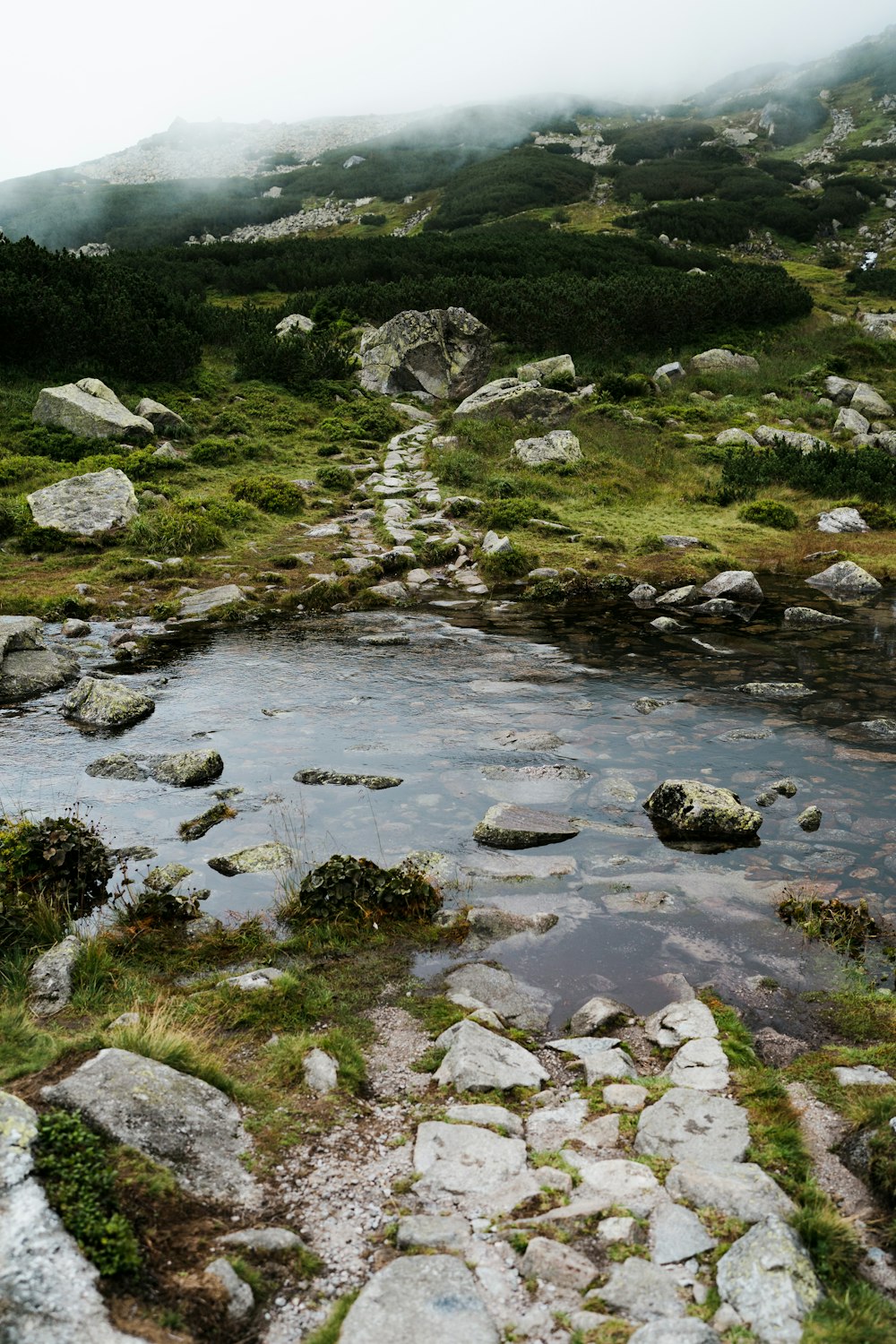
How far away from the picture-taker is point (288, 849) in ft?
27.3

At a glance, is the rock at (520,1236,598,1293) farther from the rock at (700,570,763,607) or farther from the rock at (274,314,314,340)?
the rock at (274,314,314,340)

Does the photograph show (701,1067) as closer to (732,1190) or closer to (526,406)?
(732,1190)

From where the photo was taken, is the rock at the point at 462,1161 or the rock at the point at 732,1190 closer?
the rock at the point at 732,1190

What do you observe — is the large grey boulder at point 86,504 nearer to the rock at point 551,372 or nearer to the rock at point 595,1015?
the rock at point 595,1015

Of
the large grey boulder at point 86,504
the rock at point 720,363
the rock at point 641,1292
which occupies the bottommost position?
the rock at point 641,1292

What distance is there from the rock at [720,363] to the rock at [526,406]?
33.6 ft

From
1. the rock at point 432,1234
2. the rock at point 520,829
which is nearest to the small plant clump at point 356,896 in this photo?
the rock at point 520,829

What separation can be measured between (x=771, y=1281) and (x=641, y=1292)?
551 millimetres

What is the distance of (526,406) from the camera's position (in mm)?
28688

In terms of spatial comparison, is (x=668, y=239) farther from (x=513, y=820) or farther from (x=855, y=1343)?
(x=855, y=1343)

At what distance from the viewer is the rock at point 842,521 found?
2291 centimetres

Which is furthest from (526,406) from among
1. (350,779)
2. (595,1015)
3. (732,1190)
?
(732,1190)

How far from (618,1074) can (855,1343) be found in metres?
2.15

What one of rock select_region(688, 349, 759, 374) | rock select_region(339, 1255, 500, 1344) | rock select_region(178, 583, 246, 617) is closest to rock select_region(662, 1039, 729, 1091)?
rock select_region(339, 1255, 500, 1344)
